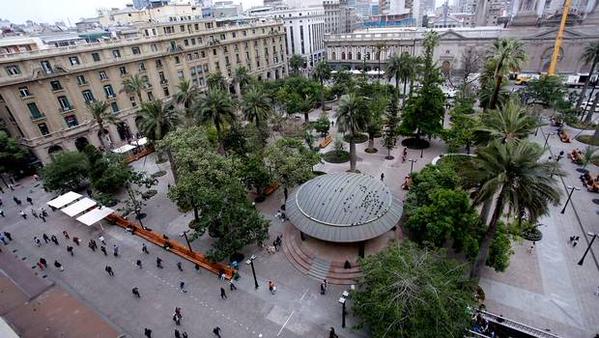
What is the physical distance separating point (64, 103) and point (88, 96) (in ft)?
14.4

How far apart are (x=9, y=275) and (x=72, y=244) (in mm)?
5943

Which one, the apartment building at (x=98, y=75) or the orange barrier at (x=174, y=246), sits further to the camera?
the apartment building at (x=98, y=75)

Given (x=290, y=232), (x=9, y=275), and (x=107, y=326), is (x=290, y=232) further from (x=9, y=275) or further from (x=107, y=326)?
(x=9, y=275)

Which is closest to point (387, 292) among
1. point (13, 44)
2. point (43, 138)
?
point (43, 138)

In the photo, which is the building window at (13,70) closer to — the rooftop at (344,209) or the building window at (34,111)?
the building window at (34,111)

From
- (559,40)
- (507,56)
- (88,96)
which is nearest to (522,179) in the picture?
(507,56)

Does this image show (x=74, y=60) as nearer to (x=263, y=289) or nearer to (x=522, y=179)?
(x=263, y=289)

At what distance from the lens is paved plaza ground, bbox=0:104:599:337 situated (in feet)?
79.2

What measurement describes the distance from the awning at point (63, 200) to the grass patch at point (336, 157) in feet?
120

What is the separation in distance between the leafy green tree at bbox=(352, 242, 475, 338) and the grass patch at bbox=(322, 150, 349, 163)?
29075 mm

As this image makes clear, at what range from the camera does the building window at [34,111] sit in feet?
169

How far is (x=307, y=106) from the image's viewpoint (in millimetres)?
66125

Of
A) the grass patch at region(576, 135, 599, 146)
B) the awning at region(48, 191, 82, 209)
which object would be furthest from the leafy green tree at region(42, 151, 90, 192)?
the grass patch at region(576, 135, 599, 146)

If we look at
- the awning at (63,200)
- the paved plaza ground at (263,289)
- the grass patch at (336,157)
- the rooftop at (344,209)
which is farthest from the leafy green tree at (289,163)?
the awning at (63,200)
